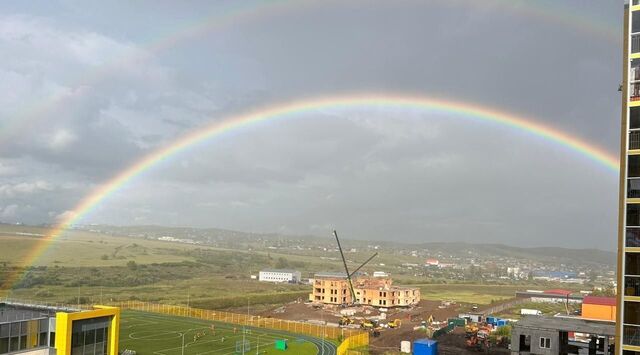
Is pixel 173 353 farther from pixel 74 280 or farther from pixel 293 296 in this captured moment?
pixel 74 280

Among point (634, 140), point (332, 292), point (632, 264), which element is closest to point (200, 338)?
point (332, 292)

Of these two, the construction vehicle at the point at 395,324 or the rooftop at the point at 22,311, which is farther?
the construction vehicle at the point at 395,324

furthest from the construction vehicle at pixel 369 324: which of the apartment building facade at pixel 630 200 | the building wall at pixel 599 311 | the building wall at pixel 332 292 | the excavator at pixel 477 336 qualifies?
the apartment building facade at pixel 630 200

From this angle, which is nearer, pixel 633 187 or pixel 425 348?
pixel 633 187

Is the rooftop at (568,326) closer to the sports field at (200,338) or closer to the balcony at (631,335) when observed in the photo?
the balcony at (631,335)

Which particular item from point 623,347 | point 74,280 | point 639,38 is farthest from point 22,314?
point 74,280

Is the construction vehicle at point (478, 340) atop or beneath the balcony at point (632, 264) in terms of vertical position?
beneath

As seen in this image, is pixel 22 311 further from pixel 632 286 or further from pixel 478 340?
pixel 478 340

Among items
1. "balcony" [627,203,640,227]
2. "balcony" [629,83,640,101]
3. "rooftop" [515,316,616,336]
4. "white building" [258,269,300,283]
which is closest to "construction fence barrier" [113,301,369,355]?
"rooftop" [515,316,616,336]
